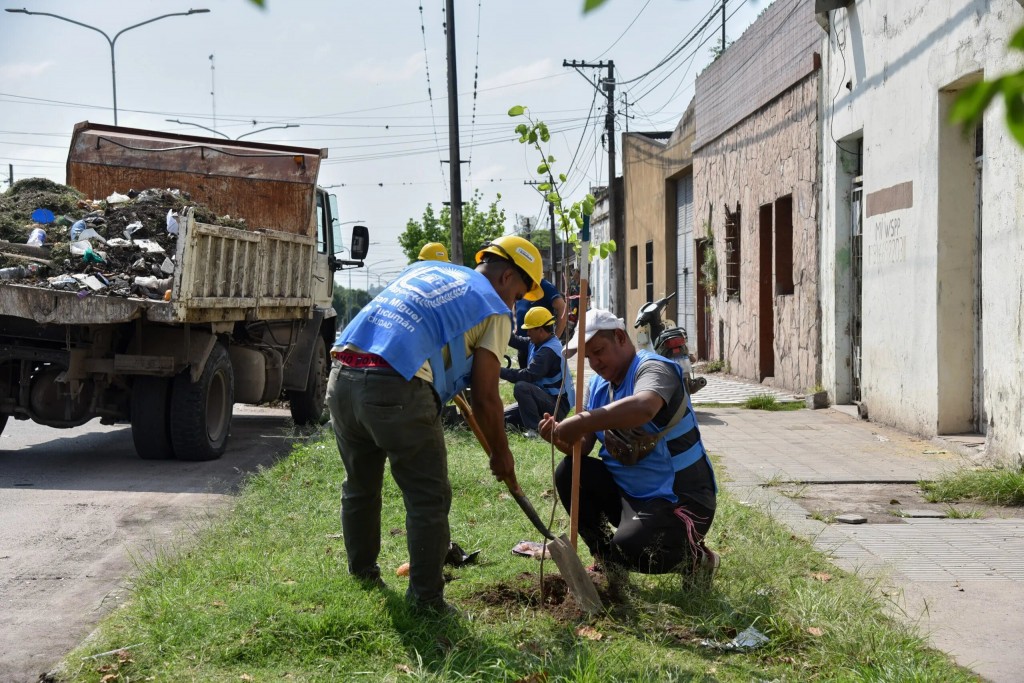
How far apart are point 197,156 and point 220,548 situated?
7.35 meters

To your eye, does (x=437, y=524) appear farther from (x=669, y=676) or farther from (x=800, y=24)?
(x=800, y=24)

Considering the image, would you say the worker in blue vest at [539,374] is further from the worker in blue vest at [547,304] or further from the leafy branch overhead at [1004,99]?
the leafy branch overhead at [1004,99]

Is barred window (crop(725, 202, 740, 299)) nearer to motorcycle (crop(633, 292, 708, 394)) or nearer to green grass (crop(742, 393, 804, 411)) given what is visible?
green grass (crop(742, 393, 804, 411))

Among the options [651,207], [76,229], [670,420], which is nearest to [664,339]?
[76,229]

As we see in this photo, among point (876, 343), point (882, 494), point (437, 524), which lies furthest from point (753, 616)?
point (876, 343)

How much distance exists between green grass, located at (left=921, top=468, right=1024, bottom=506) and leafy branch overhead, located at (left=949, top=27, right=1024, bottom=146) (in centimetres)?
632

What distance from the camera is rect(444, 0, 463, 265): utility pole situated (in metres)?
A: 21.4

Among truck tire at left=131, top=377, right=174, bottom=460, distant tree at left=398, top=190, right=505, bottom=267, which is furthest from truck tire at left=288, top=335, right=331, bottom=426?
distant tree at left=398, top=190, right=505, bottom=267

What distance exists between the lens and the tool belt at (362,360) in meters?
4.31

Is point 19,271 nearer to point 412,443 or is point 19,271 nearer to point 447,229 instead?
point 412,443

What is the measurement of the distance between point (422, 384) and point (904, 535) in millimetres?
3207

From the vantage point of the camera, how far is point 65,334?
8.74 meters

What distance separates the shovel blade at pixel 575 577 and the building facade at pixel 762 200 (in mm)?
9502

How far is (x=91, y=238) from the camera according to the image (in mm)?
9305
